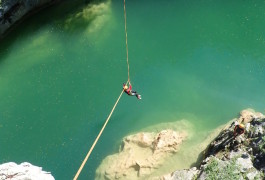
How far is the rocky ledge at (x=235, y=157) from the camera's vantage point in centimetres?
1050

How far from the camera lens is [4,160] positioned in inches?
531

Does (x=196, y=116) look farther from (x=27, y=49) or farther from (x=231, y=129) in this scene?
(x=27, y=49)

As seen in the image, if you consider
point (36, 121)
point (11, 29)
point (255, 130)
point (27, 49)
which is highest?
point (11, 29)

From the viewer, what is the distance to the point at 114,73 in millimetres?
15695

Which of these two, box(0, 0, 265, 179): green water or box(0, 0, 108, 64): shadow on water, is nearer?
box(0, 0, 265, 179): green water

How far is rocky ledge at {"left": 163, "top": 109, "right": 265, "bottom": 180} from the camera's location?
10500 millimetres

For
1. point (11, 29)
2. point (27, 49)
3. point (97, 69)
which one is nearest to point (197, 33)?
point (97, 69)

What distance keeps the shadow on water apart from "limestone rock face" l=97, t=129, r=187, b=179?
24.5 feet

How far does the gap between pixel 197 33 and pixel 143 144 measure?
273 inches

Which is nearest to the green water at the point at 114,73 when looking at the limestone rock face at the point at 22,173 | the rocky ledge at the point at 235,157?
the rocky ledge at the point at 235,157

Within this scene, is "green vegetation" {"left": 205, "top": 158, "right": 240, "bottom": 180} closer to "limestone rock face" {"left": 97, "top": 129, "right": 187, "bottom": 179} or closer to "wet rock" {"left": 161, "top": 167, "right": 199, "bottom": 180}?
"wet rock" {"left": 161, "top": 167, "right": 199, "bottom": 180}

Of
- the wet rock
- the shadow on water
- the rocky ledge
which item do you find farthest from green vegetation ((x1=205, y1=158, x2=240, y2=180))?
the shadow on water

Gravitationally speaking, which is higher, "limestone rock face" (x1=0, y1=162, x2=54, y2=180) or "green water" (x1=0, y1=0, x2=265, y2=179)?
"green water" (x1=0, y1=0, x2=265, y2=179)

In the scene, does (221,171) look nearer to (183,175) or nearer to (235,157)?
(235,157)
